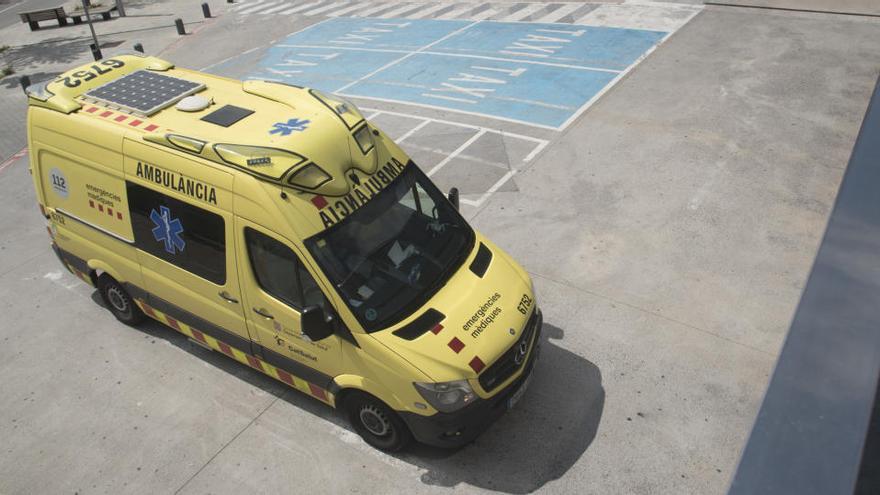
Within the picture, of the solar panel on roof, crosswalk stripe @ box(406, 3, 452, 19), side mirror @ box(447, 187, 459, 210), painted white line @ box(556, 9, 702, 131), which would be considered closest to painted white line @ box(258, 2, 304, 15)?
crosswalk stripe @ box(406, 3, 452, 19)

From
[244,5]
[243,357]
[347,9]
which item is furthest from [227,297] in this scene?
[244,5]

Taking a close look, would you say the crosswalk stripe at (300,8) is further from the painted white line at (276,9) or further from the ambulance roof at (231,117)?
the ambulance roof at (231,117)

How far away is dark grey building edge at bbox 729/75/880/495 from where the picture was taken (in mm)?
3740

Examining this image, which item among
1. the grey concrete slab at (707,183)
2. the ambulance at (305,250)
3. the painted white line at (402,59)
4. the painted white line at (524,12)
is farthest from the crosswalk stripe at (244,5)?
the ambulance at (305,250)

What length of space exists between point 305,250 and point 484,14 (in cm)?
1670

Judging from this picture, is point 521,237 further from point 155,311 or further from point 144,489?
point 144,489

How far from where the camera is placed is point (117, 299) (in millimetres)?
8406

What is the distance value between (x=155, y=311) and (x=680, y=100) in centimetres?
1064

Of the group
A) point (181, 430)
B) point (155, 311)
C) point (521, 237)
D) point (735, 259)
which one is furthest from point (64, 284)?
point (735, 259)

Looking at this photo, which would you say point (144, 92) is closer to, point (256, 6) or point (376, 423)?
point (376, 423)

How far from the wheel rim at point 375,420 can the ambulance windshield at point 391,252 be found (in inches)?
34.7

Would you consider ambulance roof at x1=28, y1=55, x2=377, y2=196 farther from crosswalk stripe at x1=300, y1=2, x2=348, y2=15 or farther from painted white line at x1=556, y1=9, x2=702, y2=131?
crosswalk stripe at x1=300, y1=2, x2=348, y2=15

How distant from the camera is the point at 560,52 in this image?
16.9 meters

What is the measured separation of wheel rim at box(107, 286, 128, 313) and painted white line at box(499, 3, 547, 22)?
589 inches
